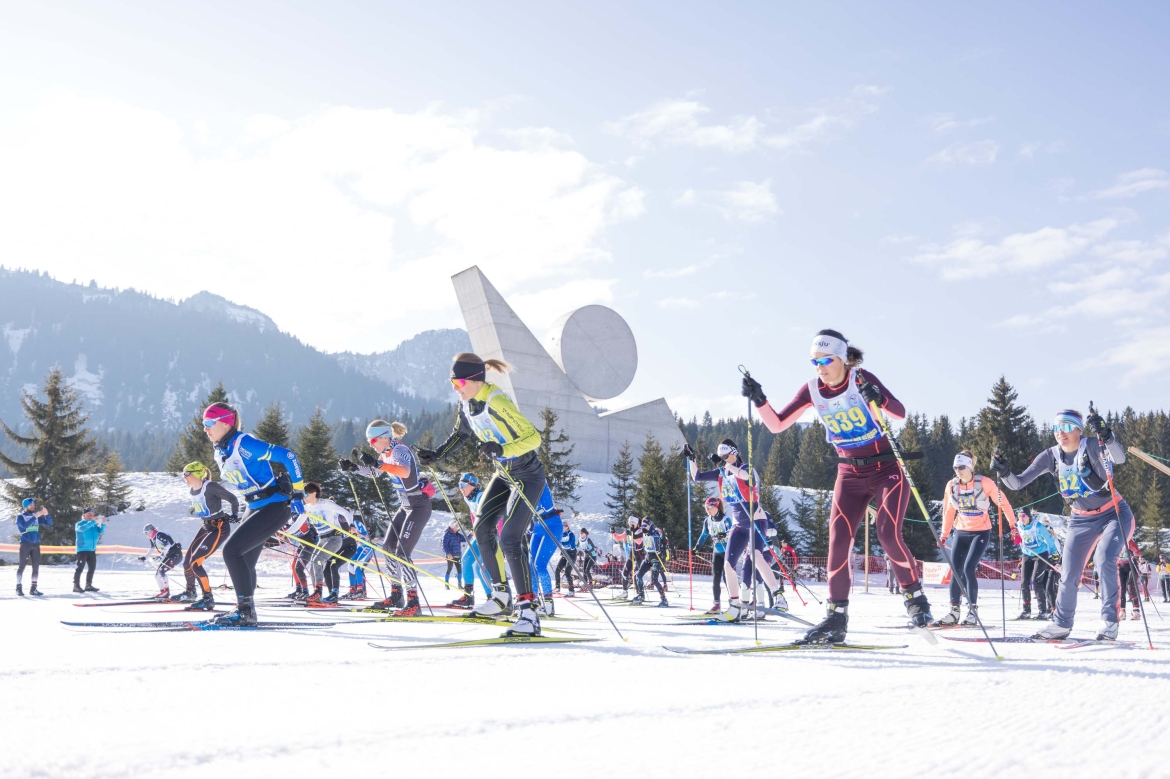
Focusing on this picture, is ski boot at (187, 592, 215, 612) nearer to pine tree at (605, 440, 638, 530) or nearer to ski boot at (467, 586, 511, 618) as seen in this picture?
ski boot at (467, 586, 511, 618)

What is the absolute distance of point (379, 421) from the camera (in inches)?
341

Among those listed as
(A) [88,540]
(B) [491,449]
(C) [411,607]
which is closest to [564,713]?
(B) [491,449]

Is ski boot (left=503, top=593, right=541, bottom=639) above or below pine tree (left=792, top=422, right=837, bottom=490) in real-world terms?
below

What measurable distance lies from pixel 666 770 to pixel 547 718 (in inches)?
26.4

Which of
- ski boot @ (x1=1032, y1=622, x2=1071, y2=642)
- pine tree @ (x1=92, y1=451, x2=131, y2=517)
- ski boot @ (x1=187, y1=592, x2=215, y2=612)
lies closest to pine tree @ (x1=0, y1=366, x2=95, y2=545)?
pine tree @ (x1=92, y1=451, x2=131, y2=517)

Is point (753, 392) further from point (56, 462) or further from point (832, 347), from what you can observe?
point (56, 462)

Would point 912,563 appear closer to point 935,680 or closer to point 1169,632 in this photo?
point 935,680

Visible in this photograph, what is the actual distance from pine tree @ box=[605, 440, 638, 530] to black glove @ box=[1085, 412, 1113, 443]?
1367 inches

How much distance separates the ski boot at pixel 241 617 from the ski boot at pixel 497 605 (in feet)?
5.54

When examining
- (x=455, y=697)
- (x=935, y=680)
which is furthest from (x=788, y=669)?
(x=455, y=697)

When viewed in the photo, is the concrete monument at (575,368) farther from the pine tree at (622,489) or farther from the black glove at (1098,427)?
the black glove at (1098,427)

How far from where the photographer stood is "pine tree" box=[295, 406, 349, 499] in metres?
41.9

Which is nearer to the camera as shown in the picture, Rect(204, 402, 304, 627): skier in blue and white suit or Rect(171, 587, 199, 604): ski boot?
Rect(204, 402, 304, 627): skier in blue and white suit

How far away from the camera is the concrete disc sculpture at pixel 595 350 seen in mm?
42531
